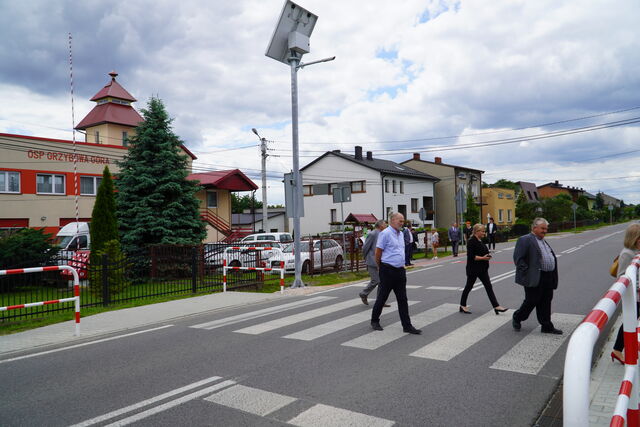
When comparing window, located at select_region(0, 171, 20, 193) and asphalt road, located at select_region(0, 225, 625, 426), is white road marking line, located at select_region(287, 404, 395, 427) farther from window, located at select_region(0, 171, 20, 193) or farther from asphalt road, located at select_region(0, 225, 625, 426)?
window, located at select_region(0, 171, 20, 193)

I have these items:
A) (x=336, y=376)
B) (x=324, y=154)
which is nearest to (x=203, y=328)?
(x=336, y=376)

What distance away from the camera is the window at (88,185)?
2896 centimetres

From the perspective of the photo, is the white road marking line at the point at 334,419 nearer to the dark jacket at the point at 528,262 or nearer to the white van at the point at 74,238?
the dark jacket at the point at 528,262

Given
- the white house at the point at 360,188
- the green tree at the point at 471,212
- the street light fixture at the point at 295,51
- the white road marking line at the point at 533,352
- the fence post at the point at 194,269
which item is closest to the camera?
the white road marking line at the point at 533,352

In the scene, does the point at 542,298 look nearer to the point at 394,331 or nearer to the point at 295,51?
the point at 394,331

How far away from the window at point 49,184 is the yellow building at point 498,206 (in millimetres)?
51410

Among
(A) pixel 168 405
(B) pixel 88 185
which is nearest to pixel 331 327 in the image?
(A) pixel 168 405

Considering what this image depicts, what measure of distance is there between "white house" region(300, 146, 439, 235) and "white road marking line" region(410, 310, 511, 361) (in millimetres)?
38308

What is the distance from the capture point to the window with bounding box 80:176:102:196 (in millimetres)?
28964

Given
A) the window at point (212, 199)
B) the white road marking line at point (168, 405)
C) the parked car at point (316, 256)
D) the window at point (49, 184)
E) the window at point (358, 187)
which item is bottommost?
the white road marking line at point (168, 405)

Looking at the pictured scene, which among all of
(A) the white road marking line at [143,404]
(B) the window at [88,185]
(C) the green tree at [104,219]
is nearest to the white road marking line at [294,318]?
(A) the white road marking line at [143,404]

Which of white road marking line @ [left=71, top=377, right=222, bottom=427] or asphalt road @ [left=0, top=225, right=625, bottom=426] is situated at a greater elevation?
white road marking line @ [left=71, top=377, right=222, bottom=427]

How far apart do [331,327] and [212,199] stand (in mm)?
26874

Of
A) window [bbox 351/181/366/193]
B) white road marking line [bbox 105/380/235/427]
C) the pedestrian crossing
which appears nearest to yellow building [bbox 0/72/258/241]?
the pedestrian crossing
